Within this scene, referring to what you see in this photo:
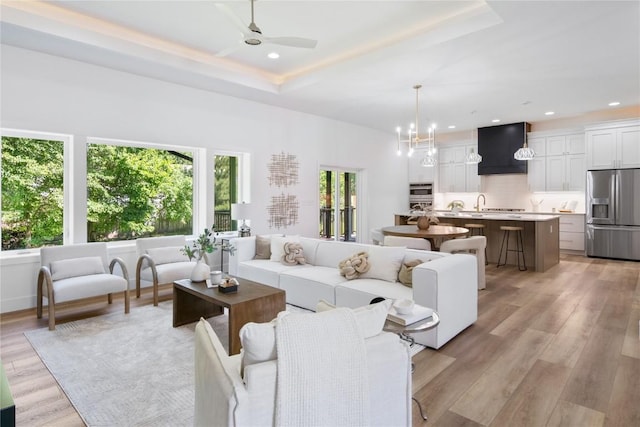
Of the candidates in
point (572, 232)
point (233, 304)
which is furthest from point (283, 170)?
point (572, 232)

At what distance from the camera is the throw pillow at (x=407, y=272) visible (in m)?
3.43

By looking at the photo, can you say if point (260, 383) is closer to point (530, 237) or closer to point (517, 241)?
point (530, 237)

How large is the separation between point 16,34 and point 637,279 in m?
8.55

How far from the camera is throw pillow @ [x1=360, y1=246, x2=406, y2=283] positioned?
3.62 m

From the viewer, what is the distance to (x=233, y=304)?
2912 millimetres

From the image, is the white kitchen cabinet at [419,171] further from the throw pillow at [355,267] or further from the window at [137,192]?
the throw pillow at [355,267]

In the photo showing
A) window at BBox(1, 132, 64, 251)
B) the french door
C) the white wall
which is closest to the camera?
the white wall

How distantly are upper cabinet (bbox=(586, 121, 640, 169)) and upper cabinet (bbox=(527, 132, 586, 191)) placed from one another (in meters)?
0.31

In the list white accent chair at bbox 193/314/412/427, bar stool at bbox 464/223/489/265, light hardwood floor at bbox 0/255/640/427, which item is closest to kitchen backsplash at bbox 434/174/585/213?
bar stool at bbox 464/223/489/265

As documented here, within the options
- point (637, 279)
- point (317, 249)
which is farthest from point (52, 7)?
point (637, 279)

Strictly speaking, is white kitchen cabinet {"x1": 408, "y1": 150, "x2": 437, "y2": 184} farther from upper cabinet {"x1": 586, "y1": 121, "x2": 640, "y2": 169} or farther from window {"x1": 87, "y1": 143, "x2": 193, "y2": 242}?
window {"x1": 87, "y1": 143, "x2": 193, "y2": 242}

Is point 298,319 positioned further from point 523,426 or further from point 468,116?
point 468,116

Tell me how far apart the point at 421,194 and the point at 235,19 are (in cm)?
771

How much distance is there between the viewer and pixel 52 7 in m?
3.64
